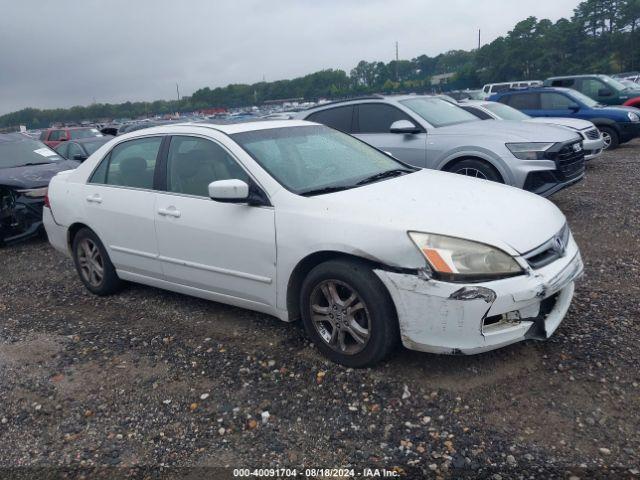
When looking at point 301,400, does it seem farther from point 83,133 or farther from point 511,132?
point 83,133

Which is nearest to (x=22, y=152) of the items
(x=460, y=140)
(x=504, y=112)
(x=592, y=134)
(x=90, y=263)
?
(x=90, y=263)

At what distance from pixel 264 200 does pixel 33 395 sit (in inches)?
77.8

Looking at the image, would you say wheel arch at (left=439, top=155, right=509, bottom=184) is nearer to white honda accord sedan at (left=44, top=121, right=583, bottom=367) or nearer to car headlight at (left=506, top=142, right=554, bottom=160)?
car headlight at (left=506, top=142, right=554, bottom=160)

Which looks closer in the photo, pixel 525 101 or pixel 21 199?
pixel 21 199

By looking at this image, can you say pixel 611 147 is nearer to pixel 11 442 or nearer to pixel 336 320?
pixel 336 320

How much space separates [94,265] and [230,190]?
227 centimetres

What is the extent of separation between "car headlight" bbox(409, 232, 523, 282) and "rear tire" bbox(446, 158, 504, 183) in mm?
3798

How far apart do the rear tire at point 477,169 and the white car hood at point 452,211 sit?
9.03 feet

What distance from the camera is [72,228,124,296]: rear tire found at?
201 inches

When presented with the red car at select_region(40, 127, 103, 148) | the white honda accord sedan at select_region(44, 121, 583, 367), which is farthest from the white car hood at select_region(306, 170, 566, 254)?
the red car at select_region(40, 127, 103, 148)

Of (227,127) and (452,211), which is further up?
(227,127)

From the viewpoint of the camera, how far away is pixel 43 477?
2.81 metres

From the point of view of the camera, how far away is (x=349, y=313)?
3438 millimetres

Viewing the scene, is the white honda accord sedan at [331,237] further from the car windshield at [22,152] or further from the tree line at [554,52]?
the tree line at [554,52]
